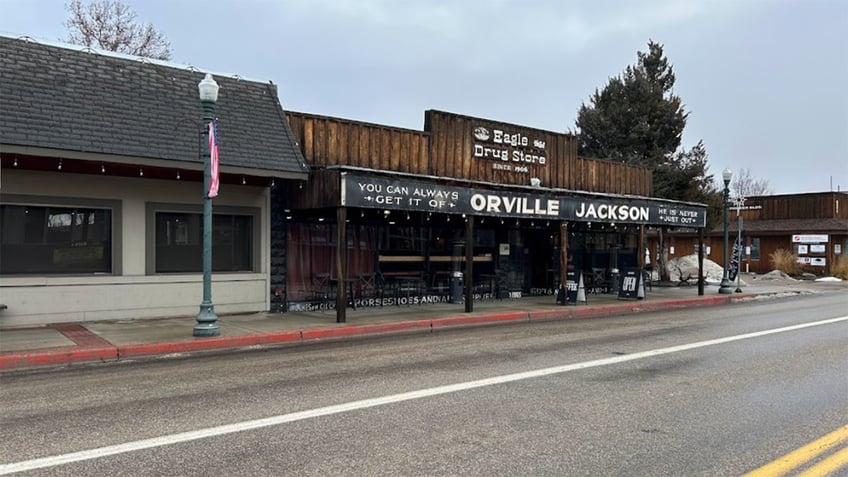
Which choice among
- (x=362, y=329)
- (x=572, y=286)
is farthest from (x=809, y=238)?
(x=362, y=329)

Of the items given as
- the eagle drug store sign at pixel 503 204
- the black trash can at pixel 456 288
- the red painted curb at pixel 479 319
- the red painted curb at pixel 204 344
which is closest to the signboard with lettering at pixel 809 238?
the eagle drug store sign at pixel 503 204

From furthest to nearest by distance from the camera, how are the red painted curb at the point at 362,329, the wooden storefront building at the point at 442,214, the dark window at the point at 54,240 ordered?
the wooden storefront building at the point at 442,214
the dark window at the point at 54,240
the red painted curb at the point at 362,329

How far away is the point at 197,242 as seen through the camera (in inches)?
543

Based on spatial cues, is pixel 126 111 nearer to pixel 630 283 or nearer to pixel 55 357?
pixel 55 357

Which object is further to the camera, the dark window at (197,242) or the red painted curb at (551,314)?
the red painted curb at (551,314)

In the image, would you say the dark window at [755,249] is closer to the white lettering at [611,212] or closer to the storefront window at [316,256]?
the white lettering at [611,212]

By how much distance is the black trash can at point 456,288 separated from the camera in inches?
682

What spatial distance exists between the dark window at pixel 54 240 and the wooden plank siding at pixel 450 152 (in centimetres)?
470

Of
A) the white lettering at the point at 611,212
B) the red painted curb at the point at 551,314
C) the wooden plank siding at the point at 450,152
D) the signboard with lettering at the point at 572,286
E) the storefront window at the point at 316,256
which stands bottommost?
the red painted curb at the point at 551,314

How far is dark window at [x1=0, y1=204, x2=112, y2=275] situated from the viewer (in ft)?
38.4

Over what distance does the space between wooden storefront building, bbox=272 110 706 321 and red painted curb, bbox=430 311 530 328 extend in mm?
833

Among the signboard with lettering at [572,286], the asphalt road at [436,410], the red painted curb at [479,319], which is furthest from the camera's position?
the signboard with lettering at [572,286]

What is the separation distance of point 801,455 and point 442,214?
11528mm

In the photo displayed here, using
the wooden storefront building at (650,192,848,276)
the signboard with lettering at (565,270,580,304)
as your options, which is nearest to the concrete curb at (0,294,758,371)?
the signboard with lettering at (565,270,580,304)
